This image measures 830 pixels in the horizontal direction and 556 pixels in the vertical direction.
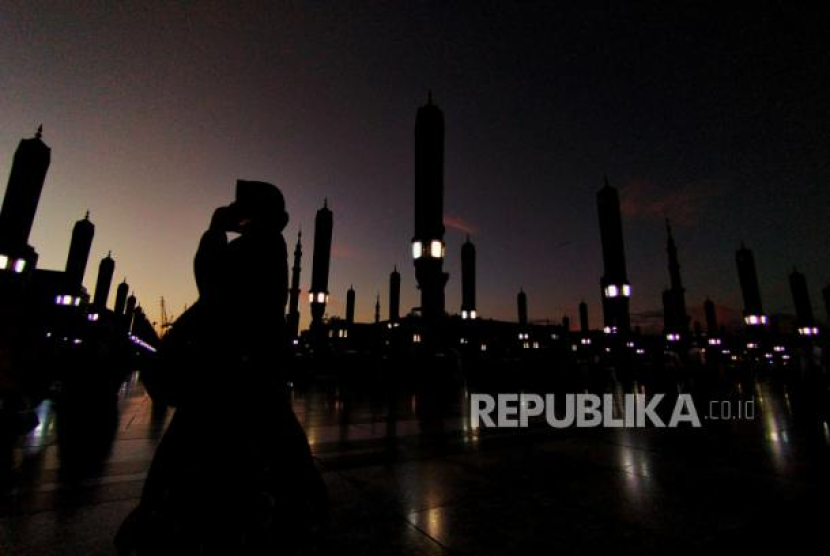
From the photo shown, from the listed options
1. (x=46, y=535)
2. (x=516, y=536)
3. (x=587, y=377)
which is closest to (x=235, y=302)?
(x=516, y=536)

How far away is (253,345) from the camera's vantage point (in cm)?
155

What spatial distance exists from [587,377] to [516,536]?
13.7 metres

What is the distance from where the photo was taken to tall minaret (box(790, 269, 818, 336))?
1409 inches

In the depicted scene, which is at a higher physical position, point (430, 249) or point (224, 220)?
point (430, 249)

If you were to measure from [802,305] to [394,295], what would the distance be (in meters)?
43.3

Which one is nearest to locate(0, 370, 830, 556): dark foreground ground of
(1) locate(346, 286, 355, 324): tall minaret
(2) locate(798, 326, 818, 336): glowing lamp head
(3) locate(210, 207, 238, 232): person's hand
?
(3) locate(210, 207, 238, 232): person's hand

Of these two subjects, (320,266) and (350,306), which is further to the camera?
(350,306)

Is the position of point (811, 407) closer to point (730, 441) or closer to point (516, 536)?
point (730, 441)

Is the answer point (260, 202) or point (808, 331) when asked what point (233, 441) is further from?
point (808, 331)

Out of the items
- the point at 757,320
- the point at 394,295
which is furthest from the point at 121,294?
the point at 757,320

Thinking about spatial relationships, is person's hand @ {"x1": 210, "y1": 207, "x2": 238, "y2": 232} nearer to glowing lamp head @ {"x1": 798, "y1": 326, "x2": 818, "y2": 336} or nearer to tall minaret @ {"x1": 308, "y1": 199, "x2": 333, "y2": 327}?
tall minaret @ {"x1": 308, "y1": 199, "x2": 333, "y2": 327}

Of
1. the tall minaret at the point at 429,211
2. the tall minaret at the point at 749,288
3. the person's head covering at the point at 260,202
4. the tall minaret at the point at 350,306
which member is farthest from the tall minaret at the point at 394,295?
the person's head covering at the point at 260,202

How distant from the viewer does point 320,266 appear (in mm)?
24375

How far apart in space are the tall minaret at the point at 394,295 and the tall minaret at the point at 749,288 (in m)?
30.2
